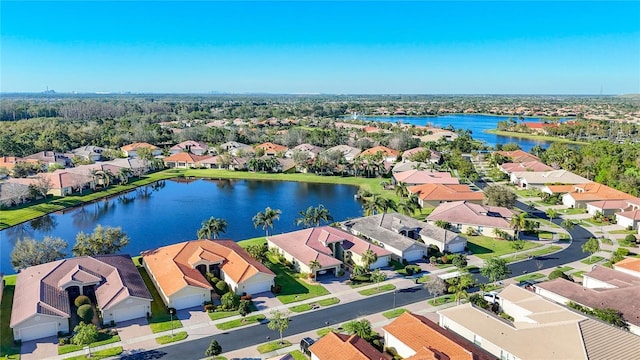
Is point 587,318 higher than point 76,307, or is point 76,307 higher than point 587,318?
point 587,318

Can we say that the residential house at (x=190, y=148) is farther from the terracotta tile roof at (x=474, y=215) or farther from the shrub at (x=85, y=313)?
the shrub at (x=85, y=313)

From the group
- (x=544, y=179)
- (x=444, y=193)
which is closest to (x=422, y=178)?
(x=444, y=193)

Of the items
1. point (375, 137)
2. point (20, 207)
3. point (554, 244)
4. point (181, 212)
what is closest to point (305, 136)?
point (375, 137)

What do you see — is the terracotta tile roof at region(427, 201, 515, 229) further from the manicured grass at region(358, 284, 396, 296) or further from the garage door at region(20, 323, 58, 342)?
the garage door at region(20, 323, 58, 342)

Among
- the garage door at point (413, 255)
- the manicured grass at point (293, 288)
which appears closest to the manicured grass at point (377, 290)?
the manicured grass at point (293, 288)

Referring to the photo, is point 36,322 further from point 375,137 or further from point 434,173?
point 375,137

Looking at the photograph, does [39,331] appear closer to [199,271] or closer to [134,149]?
[199,271]
